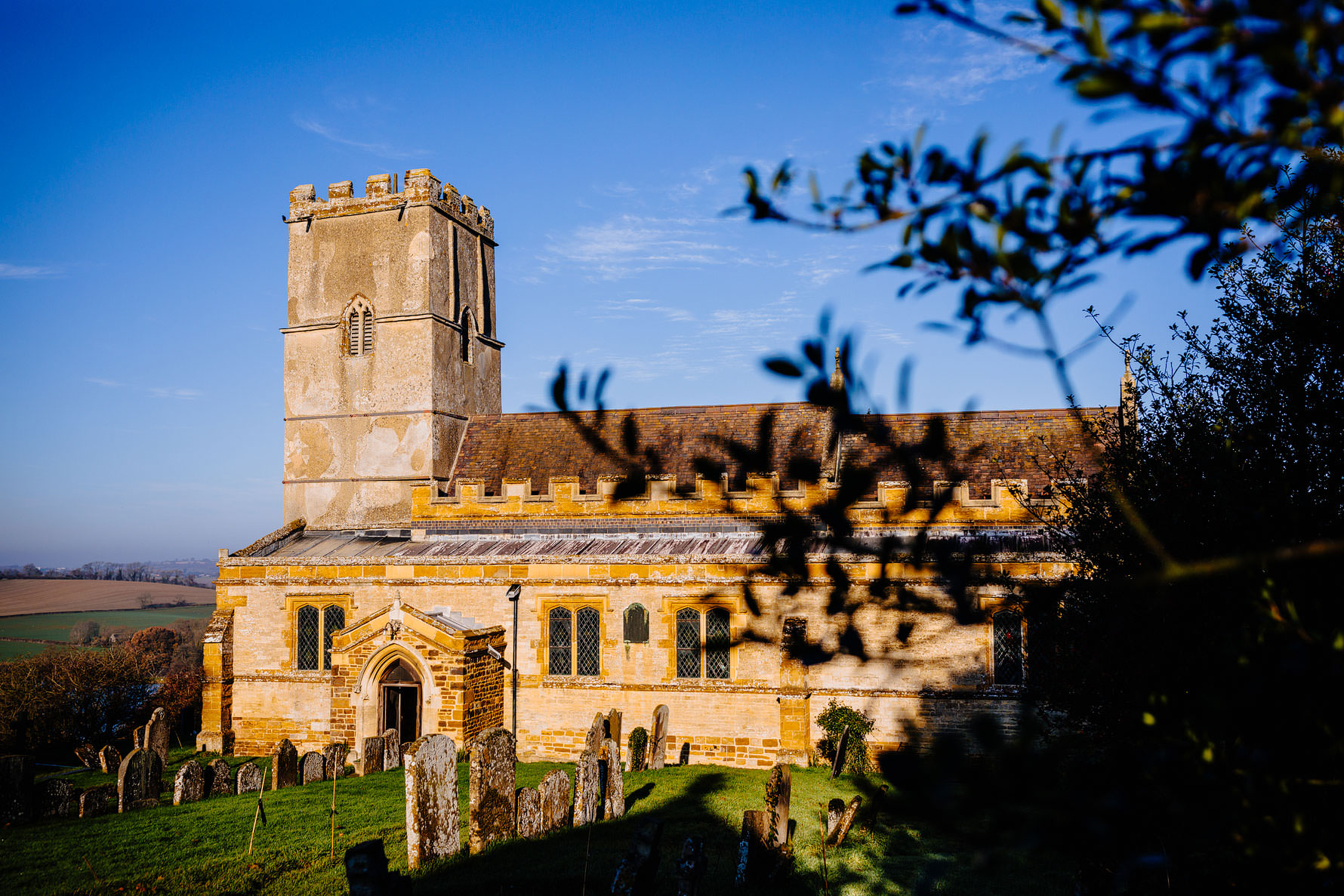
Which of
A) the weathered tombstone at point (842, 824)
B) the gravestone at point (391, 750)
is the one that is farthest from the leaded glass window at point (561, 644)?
the weathered tombstone at point (842, 824)

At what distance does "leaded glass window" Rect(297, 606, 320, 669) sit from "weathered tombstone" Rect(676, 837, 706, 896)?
15.4m

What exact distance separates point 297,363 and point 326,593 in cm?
796

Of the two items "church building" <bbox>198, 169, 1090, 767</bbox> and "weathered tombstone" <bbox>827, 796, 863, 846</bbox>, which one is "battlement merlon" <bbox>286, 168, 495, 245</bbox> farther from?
"weathered tombstone" <bbox>827, 796, 863, 846</bbox>

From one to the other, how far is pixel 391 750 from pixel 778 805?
34.4ft

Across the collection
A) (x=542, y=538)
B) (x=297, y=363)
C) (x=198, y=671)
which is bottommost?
(x=198, y=671)

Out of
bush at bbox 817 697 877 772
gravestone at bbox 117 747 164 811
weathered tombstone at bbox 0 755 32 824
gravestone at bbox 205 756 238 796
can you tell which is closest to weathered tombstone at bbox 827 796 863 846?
bush at bbox 817 697 877 772

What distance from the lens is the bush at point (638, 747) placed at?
16.8 metres

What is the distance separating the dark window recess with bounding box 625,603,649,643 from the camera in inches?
720

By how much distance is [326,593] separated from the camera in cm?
2020

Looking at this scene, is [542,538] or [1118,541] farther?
[542,538]

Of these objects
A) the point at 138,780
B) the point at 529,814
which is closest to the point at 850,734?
the point at 529,814

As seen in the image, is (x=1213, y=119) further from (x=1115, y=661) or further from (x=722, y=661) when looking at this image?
(x=722, y=661)

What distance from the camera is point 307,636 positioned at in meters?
20.4

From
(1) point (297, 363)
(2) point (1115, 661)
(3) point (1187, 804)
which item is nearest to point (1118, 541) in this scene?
(2) point (1115, 661)
